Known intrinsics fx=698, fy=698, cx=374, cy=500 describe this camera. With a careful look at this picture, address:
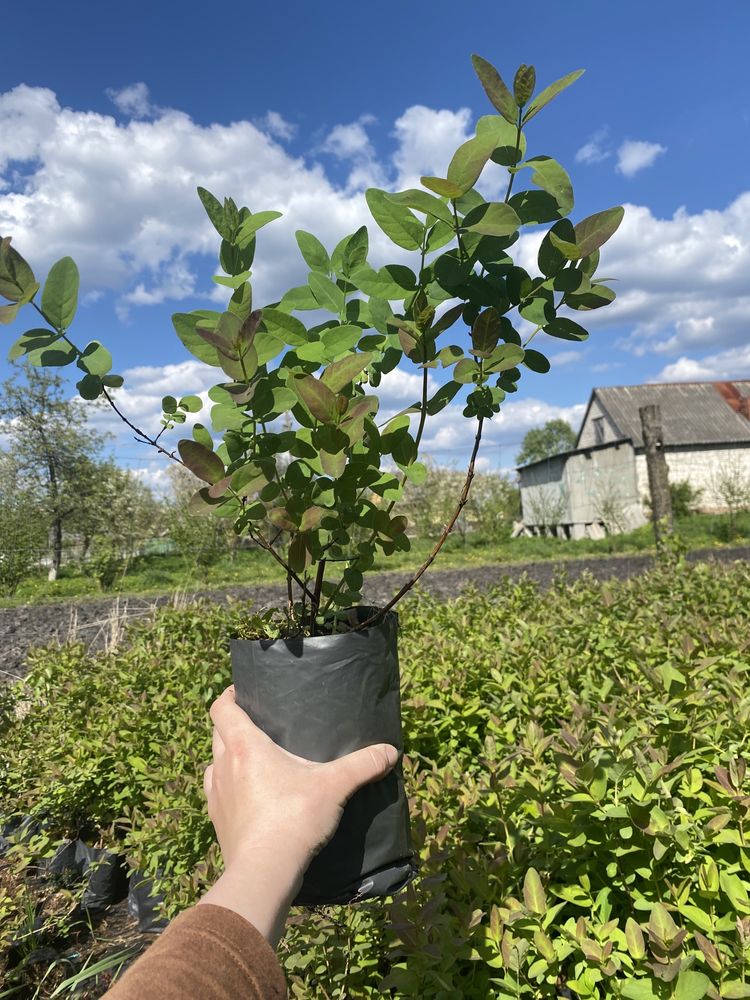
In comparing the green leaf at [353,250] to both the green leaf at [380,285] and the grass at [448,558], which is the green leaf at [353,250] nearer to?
the green leaf at [380,285]

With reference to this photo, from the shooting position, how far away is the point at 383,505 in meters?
1.10

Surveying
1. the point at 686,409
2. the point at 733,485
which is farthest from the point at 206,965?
the point at 686,409

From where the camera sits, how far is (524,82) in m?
0.80

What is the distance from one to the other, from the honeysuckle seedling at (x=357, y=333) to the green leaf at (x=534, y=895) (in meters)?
0.58

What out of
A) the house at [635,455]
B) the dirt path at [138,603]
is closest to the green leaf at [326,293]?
the dirt path at [138,603]

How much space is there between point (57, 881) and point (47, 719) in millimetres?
730

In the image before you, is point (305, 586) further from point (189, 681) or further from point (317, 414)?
point (189, 681)

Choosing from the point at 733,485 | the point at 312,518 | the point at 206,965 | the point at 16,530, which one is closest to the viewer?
the point at 206,965

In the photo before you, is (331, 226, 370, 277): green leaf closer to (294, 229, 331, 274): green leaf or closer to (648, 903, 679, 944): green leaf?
(294, 229, 331, 274): green leaf

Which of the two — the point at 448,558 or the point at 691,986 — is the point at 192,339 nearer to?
the point at 691,986

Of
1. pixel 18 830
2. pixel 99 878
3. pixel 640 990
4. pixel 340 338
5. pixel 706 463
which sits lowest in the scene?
pixel 99 878

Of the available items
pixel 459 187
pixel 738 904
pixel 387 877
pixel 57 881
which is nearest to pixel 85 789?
pixel 57 881

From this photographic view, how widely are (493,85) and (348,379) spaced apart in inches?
14.8

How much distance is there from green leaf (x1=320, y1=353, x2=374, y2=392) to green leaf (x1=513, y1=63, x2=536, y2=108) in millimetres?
342
